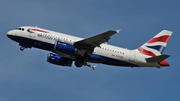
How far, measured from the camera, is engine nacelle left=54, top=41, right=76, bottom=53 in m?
60.7

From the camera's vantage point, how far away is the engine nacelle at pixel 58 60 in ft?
215

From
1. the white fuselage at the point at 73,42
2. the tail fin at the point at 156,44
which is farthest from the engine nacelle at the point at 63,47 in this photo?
the tail fin at the point at 156,44

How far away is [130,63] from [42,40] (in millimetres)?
13374

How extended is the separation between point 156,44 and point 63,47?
1591cm

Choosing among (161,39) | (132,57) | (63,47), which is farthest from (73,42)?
(161,39)

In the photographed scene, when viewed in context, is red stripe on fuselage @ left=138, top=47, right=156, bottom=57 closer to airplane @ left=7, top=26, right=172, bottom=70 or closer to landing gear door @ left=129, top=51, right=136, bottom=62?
airplane @ left=7, top=26, right=172, bottom=70

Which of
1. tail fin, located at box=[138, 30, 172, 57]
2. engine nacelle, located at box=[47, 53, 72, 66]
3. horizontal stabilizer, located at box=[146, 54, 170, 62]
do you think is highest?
tail fin, located at box=[138, 30, 172, 57]

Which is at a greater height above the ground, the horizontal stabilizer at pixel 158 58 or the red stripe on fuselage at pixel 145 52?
the red stripe on fuselage at pixel 145 52

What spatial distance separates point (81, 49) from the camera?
62.4 metres

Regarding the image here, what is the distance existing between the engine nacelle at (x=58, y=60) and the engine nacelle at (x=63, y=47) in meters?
4.78

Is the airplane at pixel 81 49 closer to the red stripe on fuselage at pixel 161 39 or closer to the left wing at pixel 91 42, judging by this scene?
the left wing at pixel 91 42

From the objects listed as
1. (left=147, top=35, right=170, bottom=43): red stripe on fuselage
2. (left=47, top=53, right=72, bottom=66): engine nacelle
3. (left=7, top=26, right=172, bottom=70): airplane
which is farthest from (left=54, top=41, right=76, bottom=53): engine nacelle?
(left=147, top=35, right=170, bottom=43): red stripe on fuselage

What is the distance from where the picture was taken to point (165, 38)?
226 ft

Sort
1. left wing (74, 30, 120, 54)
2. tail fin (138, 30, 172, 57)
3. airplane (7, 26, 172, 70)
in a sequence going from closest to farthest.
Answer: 1. left wing (74, 30, 120, 54)
2. airplane (7, 26, 172, 70)
3. tail fin (138, 30, 172, 57)
